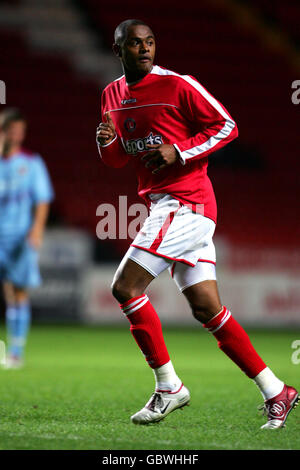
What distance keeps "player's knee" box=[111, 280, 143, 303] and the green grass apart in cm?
60

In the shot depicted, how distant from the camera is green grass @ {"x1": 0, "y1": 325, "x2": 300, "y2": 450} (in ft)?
11.3

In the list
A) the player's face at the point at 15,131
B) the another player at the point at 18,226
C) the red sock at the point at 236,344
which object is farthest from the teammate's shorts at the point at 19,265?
the red sock at the point at 236,344

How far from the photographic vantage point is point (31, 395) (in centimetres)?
515

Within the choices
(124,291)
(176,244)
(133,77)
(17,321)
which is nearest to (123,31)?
(133,77)

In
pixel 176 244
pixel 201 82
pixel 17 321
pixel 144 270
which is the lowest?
pixel 17 321

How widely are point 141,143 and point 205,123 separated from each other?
339mm

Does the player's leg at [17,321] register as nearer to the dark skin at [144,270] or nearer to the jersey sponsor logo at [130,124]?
the dark skin at [144,270]

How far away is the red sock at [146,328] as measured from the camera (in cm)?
397

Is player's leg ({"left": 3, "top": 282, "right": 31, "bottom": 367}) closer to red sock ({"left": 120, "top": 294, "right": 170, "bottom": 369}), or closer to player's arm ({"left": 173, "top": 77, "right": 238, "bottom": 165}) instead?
red sock ({"left": 120, "top": 294, "right": 170, "bottom": 369})

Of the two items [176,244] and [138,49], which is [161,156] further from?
[138,49]

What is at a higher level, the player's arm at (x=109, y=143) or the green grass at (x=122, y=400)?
the player's arm at (x=109, y=143)

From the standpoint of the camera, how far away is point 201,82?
16.2 metres

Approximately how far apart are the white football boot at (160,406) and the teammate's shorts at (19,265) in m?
3.45
